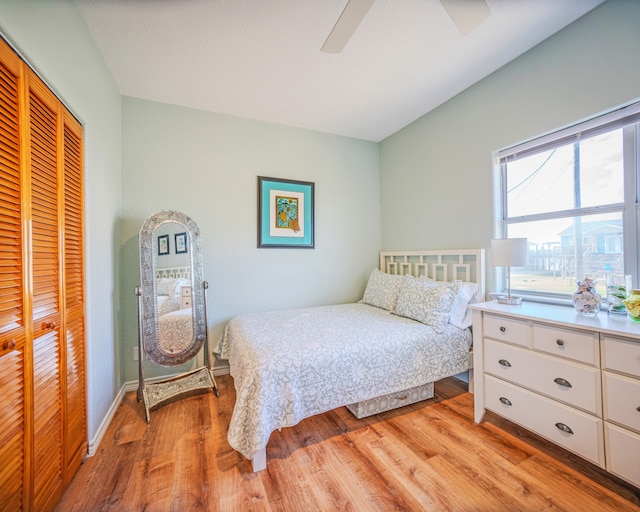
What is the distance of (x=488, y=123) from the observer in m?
2.22

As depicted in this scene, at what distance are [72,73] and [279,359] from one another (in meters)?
1.92

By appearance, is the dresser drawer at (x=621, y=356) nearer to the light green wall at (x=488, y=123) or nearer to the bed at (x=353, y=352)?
the bed at (x=353, y=352)

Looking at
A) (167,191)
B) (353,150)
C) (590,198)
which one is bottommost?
(590,198)

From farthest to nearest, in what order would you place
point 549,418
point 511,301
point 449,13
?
point 511,301, point 549,418, point 449,13

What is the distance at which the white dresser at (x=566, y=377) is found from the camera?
1.21m

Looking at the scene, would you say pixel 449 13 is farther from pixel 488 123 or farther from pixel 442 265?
pixel 442 265

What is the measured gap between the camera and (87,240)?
1.57 m

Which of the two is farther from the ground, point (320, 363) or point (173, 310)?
point (173, 310)

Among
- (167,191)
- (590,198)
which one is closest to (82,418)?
(167,191)

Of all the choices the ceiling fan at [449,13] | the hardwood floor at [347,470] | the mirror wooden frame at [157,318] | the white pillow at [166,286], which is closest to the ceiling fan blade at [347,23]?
the ceiling fan at [449,13]

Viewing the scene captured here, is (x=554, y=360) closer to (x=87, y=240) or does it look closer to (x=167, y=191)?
(x=87, y=240)

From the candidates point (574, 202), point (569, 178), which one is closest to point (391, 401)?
point (574, 202)

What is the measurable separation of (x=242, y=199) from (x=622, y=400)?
2.93 m

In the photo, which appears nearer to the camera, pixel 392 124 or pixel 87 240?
pixel 87 240
